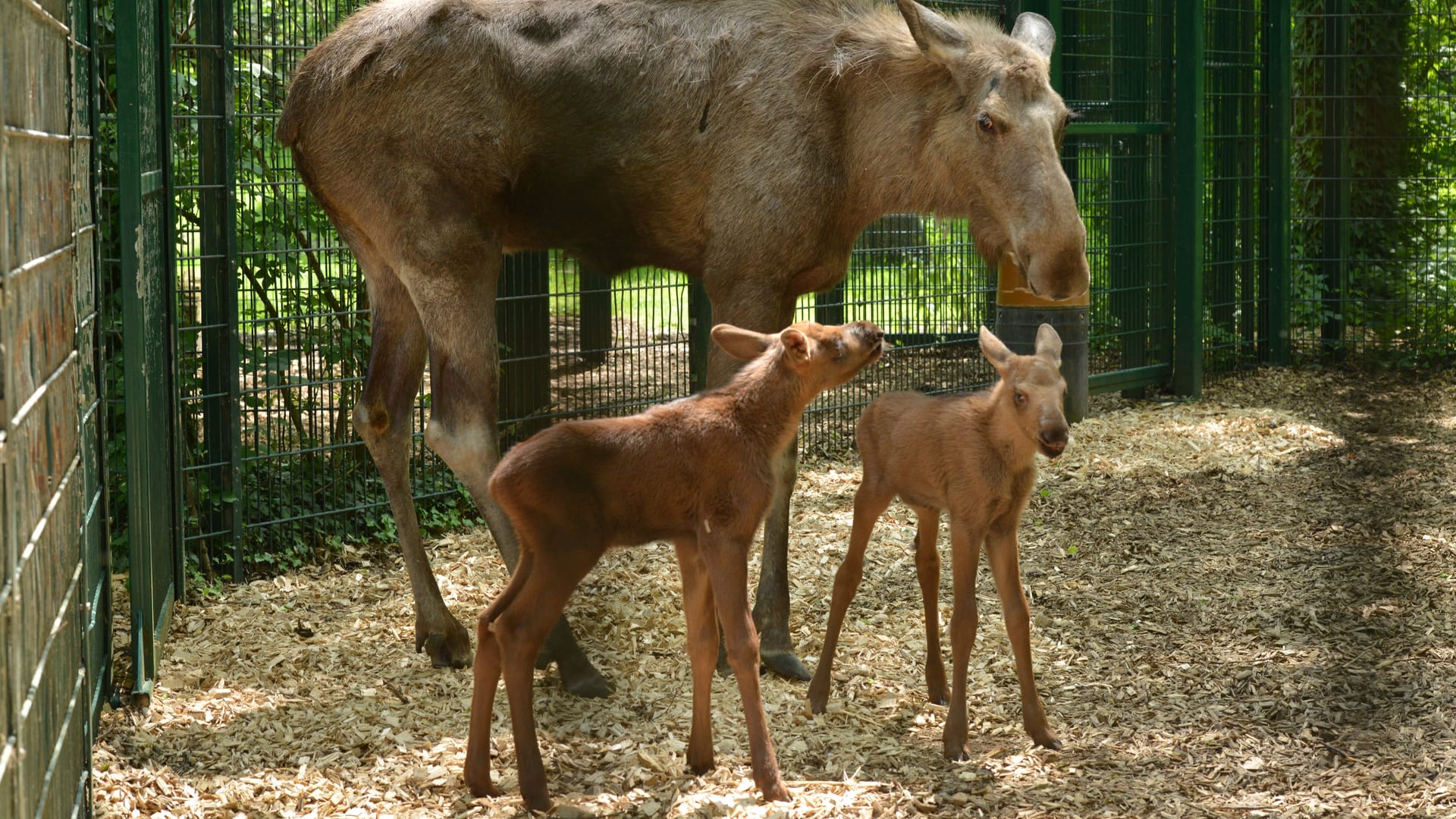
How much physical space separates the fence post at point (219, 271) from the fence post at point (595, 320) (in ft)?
6.02

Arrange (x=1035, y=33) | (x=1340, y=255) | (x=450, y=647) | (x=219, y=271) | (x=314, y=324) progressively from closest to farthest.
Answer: (x=450, y=647)
(x=1035, y=33)
(x=219, y=271)
(x=314, y=324)
(x=1340, y=255)

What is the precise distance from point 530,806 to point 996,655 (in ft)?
6.67

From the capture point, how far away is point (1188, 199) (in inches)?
384

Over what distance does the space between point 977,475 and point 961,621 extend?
1.45 ft

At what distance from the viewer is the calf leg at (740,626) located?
3.78 m

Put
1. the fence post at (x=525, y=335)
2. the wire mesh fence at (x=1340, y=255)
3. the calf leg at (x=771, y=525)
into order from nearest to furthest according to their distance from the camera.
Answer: the calf leg at (x=771, y=525) < the fence post at (x=525, y=335) < the wire mesh fence at (x=1340, y=255)

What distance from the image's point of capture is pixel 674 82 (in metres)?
4.89

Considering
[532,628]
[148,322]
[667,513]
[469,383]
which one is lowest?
[532,628]

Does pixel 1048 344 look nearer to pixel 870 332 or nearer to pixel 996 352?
pixel 996 352

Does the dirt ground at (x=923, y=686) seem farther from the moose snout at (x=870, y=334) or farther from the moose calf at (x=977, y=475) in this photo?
the moose snout at (x=870, y=334)

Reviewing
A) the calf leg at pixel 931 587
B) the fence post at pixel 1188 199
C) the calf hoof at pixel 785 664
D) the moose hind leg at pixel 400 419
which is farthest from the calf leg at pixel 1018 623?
the fence post at pixel 1188 199

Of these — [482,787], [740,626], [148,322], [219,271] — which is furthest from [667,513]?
[219,271]

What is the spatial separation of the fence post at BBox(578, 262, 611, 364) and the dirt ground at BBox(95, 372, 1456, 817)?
4.27ft

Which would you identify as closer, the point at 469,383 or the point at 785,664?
the point at 469,383
